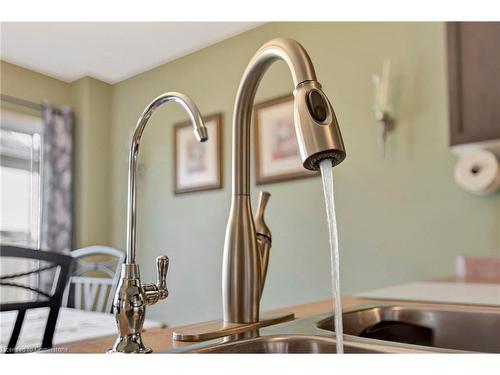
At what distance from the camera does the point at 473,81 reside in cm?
128

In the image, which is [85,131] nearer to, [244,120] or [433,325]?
[244,120]

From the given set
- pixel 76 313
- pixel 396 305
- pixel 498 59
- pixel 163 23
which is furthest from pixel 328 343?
pixel 498 59

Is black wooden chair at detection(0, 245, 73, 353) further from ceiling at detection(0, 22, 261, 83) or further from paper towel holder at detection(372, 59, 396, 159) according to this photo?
paper towel holder at detection(372, 59, 396, 159)

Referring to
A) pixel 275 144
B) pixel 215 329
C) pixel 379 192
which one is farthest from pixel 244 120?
pixel 379 192

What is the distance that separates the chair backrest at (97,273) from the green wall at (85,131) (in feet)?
0.04

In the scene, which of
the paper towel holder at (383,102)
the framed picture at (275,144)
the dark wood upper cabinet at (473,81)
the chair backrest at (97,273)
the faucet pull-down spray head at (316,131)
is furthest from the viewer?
the paper towel holder at (383,102)

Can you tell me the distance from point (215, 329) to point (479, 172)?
1.08 m

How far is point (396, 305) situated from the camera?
2.28 ft

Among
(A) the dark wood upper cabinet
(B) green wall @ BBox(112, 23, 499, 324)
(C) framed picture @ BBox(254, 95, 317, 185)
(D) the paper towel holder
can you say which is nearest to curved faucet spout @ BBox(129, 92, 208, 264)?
(C) framed picture @ BBox(254, 95, 317, 185)

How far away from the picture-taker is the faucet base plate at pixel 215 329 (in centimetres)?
45

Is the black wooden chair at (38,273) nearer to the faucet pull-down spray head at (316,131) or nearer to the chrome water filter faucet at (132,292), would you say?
the chrome water filter faucet at (132,292)

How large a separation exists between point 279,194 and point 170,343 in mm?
987

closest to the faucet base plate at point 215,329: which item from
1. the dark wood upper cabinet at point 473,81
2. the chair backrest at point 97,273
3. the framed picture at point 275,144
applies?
the chair backrest at point 97,273
